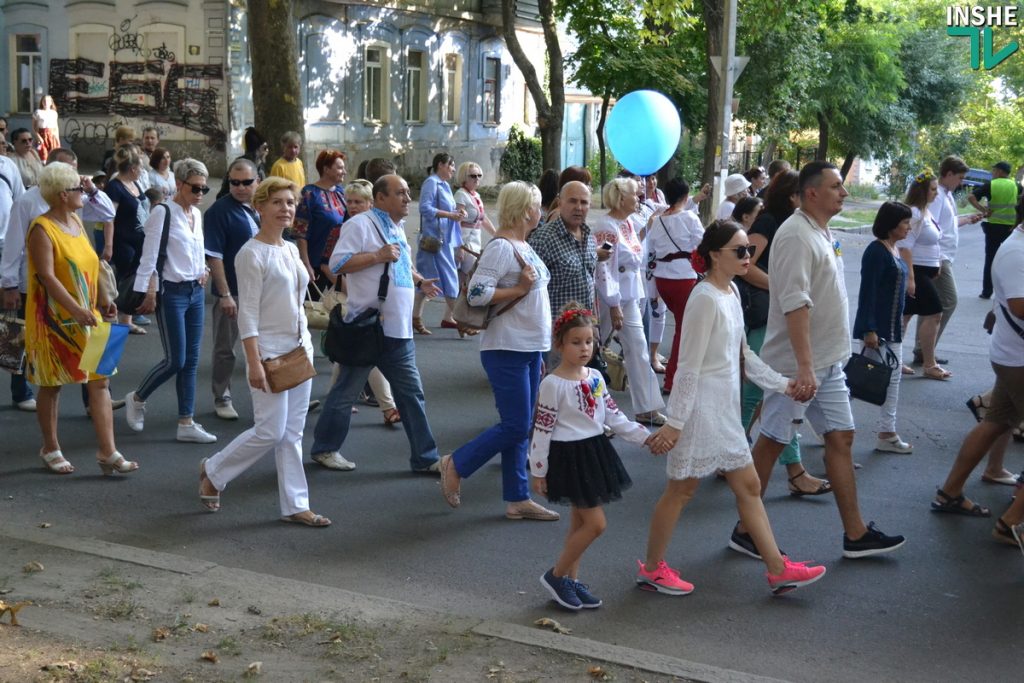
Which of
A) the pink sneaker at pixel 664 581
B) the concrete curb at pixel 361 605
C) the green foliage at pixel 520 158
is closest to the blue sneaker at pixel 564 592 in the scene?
the concrete curb at pixel 361 605

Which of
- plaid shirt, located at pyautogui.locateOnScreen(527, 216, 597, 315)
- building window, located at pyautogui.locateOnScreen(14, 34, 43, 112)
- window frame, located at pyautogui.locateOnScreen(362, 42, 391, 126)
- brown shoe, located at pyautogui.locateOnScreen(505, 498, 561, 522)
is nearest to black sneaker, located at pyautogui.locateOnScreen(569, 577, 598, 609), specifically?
brown shoe, located at pyautogui.locateOnScreen(505, 498, 561, 522)

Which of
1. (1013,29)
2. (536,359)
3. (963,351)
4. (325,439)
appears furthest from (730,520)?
(1013,29)

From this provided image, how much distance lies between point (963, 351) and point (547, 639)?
30.0 feet

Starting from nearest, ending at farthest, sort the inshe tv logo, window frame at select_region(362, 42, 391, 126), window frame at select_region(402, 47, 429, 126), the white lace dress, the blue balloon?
1. the white lace dress
2. the blue balloon
3. window frame at select_region(362, 42, 391, 126)
4. window frame at select_region(402, 47, 429, 126)
5. the inshe tv logo

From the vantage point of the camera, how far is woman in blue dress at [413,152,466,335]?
43.3ft

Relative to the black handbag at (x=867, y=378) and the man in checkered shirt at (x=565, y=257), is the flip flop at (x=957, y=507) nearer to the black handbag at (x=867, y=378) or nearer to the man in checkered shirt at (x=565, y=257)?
the black handbag at (x=867, y=378)

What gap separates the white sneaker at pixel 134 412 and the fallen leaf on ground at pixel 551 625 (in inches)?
171

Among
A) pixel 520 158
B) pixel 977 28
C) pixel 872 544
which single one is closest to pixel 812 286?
pixel 872 544

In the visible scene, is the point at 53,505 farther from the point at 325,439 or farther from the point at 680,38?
the point at 680,38

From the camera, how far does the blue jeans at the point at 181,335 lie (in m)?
8.35

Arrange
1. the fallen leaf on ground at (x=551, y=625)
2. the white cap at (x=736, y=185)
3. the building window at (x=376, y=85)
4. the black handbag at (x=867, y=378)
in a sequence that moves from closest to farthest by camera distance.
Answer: the fallen leaf on ground at (x=551, y=625)
the black handbag at (x=867, y=378)
the white cap at (x=736, y=185)
the building window at (x=376, y=85)

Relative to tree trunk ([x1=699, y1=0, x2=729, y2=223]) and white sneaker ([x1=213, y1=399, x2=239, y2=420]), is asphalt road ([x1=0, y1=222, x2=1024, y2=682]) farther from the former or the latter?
tree trunk ([x1=699, y1=0, x2=729, y2=223])

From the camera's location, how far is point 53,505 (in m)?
7.11

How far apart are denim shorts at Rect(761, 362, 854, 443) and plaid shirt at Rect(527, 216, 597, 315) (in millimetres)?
1530
